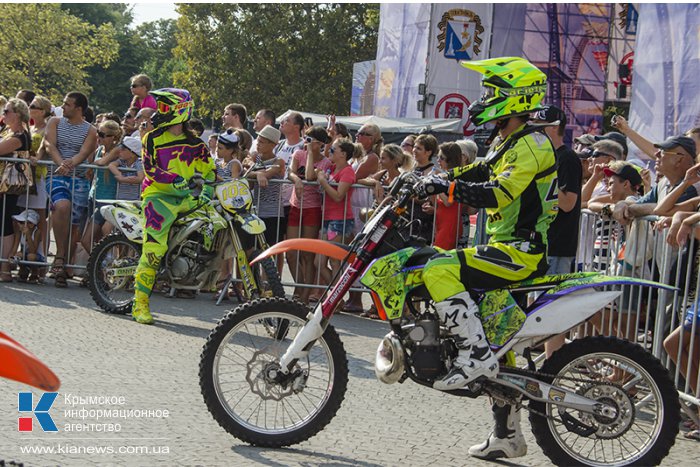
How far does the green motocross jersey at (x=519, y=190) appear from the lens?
5.67 metres

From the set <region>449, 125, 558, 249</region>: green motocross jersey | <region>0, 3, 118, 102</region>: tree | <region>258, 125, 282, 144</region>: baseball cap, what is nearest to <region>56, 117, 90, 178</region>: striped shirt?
<region>258, 125, 282, 144</region>: baseball cap

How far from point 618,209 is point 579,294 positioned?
2.22 metres

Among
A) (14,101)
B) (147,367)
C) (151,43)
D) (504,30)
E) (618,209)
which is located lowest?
(147,367)

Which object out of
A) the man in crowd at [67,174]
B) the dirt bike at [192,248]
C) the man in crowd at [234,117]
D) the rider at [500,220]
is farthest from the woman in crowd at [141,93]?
the rider at [500,220]

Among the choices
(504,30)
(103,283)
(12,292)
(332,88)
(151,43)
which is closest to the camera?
(103,283)

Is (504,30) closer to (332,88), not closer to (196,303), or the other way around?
(196,303)

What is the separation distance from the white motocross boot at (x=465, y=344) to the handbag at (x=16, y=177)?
7.67m

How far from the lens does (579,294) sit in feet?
18.8

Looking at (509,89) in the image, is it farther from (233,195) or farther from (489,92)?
(233,195)

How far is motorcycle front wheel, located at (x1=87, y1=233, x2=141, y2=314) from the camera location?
10.5m

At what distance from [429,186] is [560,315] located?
995 mm

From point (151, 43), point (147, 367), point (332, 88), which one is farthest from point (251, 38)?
point (151, 43)

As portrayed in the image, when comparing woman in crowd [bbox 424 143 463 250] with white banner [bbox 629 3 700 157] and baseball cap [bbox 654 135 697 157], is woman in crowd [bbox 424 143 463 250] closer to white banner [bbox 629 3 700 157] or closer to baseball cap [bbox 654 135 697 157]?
baseball cap [bbox 654 135 697 157]

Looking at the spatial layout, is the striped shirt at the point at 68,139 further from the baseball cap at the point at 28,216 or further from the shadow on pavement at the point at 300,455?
the shadow on pavement at the point at 300,455
